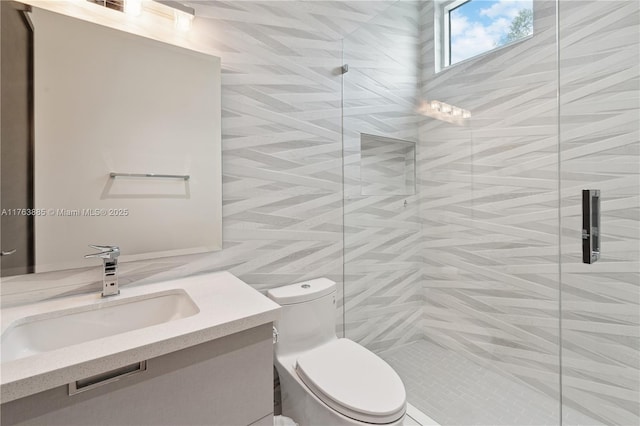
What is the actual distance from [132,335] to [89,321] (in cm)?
35

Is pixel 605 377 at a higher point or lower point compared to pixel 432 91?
lower

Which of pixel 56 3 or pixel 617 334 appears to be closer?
pixel 56 3

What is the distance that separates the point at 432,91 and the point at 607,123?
3.04 ft

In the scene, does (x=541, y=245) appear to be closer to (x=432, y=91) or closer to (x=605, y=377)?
(x=605, y=377)

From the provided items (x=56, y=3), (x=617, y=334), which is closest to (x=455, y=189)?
(x=617, y=334)

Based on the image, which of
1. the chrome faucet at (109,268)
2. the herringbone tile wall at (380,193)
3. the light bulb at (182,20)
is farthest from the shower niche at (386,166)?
the chrome faucet at (109,268)

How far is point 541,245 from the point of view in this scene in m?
1.68

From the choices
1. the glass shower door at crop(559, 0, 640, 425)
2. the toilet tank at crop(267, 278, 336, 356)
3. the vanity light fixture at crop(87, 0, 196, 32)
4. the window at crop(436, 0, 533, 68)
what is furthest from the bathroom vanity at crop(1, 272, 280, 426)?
the window at crop(436, 0, 533, 68)

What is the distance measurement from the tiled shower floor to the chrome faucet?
64.9 inches

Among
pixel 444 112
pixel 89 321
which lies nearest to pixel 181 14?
pixel 89 321

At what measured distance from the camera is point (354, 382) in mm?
1173

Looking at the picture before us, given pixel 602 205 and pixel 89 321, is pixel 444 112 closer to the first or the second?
pixel 602 205

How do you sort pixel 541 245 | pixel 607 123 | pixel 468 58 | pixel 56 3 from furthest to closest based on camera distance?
pixel 468 58, pixel 541 245, pixel 607 123, pixel 56 3

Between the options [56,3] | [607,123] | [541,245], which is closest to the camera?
[56,3]
